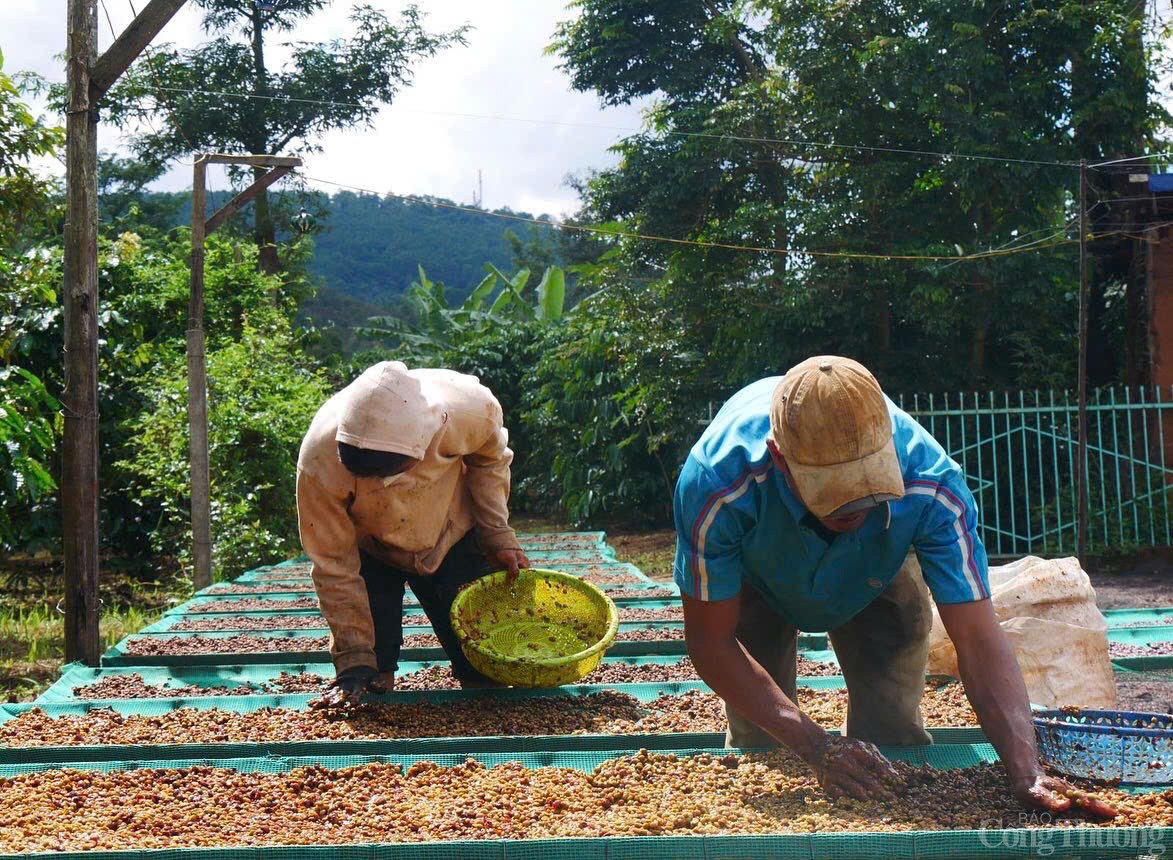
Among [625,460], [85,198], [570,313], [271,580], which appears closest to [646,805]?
[85,198]

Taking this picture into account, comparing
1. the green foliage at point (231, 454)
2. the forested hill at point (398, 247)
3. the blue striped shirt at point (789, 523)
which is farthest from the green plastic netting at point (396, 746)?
the forested hill at point (398, 247)

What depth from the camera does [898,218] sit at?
10055 mm

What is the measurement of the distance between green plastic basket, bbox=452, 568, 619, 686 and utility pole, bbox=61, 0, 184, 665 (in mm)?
1997

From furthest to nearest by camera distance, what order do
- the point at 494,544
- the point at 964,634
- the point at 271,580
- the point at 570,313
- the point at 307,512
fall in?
the point at 570,313
the point at 271,580
the point at 494,544
the point at 307,512
the point at 964,634

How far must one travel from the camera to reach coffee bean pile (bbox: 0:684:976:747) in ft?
10.7

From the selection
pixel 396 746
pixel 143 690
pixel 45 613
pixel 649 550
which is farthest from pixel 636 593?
pixel 649 550

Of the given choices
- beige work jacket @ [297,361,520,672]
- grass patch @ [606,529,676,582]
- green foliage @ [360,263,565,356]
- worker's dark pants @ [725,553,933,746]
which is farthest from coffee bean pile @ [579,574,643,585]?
green foliage @ [360,263,565,356]

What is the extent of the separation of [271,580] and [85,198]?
3307 millimetres

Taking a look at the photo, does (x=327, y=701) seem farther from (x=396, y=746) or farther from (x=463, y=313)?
(x=463, y=313)

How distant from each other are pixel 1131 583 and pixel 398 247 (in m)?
35.3

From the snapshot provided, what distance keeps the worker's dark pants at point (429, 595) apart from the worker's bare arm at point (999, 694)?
1963 millimetres

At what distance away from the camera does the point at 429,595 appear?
12.9 ft

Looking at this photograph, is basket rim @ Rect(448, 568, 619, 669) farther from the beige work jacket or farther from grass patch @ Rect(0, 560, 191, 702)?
grass patch @ Rect(0, 560, 191, 702)

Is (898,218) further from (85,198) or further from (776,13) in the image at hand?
(85,198)
